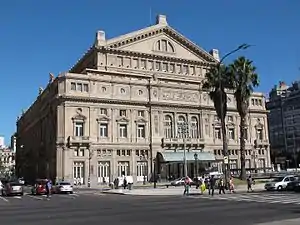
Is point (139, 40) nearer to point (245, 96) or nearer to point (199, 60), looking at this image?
point (199, 60)

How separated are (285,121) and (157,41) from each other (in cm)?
7597

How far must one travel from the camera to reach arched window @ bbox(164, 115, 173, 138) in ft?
256

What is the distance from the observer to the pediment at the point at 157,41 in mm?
80062

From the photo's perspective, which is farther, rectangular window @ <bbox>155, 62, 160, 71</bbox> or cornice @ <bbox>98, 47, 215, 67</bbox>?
rectangular window @ <bbox>155, 62, 160, 71</bbox>

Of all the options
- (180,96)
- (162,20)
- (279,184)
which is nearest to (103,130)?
(180,96)

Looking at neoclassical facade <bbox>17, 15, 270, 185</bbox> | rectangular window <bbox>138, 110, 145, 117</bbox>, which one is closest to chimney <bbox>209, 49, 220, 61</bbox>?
neoclassical facade <bbox>17, 15, 270, 185</bbox>

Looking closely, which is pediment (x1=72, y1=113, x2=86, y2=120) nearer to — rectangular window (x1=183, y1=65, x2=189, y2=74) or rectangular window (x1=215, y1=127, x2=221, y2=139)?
rectangular window (x1=183, y1=65, x2=189, y2=74)

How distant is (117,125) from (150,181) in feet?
36.8

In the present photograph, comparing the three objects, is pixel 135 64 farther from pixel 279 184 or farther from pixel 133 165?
pixel 279 184

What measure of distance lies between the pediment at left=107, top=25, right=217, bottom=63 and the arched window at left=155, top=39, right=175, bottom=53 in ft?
0.79

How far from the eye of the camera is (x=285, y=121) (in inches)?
5669

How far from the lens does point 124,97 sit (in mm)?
74562

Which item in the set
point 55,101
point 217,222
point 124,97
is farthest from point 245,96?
point 217,222

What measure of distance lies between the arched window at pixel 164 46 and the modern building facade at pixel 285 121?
200ft
